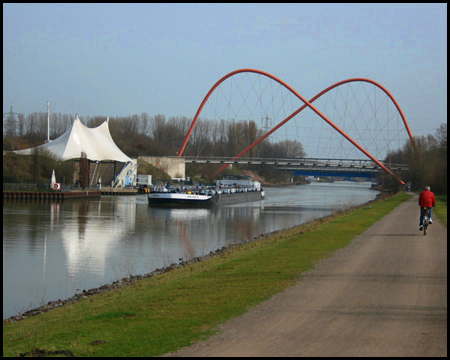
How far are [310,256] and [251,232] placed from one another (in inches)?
664

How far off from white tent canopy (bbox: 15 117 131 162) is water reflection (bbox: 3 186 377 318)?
23223 mm

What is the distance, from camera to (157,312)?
851cm

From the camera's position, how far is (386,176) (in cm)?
8344

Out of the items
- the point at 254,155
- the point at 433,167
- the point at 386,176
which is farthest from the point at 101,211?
the point at 254,155

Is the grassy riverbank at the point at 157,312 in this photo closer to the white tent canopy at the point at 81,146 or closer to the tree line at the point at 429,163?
the tree line at the point at 429,163

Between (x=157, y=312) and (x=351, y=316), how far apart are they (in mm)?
2750

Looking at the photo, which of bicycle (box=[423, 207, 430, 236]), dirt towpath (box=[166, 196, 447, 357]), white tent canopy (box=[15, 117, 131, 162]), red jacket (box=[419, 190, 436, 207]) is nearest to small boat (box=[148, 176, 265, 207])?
white tent canopy (box=[15, 117, 131, 162])

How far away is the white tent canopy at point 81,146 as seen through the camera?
66.6m

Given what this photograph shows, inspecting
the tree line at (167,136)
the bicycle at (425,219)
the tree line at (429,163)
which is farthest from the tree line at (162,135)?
the bicycle at (425,219)

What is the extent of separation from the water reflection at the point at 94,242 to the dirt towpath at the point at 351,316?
6461 millimetres

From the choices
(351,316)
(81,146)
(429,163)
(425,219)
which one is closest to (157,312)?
(351,316)

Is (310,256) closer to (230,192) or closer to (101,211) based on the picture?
(101,211)

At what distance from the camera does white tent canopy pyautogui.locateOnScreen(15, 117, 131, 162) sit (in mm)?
66625

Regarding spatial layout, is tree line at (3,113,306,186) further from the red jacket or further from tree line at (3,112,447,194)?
the red jacket
